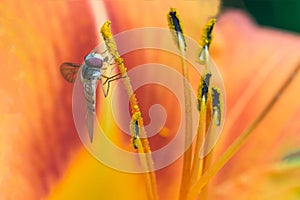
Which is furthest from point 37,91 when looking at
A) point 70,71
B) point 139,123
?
point 139,123

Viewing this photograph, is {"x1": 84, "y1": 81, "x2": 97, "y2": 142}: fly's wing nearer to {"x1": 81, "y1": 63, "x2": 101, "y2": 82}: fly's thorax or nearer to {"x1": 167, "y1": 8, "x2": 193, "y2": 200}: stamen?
{"x1": 81, "y1": 63, "x2": 101, "y2": 82}: fly's thorax

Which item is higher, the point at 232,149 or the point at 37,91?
the point at 37,91

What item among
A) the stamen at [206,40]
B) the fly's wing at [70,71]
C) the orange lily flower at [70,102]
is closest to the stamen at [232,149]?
the orange lily flower at [70,102]

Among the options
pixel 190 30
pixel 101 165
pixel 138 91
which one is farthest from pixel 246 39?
pixel 101 165

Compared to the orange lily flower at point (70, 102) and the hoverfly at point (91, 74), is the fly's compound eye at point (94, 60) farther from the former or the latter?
the orange lily flower at point (70, 102)

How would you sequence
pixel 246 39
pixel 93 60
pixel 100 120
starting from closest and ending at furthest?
pixel 93 60
pixel 100 120
pixel 246 39

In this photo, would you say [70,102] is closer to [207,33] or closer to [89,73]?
[89,73]

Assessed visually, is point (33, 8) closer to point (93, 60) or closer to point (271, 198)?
point (93, 60)
